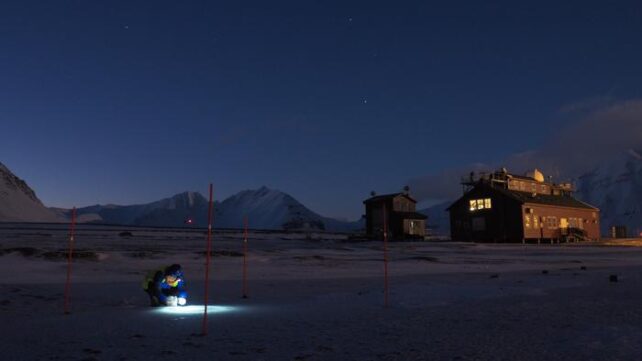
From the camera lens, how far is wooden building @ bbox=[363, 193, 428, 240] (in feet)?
249

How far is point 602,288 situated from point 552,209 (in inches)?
2193

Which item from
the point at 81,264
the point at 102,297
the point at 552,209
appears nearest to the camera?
the point at 102,297

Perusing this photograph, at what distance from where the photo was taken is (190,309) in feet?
39.7

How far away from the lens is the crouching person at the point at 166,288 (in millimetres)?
12641

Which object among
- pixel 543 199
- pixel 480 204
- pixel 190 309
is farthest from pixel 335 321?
pixel 543 199

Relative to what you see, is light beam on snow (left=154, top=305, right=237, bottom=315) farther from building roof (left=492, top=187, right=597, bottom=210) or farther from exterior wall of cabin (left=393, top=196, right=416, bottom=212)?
exterior wall of cabin (left=393, top=196, right=416, bottom=212)

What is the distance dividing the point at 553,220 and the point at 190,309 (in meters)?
64.1

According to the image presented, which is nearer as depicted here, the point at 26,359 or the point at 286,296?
the point at 26,359

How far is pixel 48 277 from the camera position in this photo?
19.7 m

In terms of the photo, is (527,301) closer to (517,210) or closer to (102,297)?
(102,297)

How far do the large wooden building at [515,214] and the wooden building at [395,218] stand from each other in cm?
756

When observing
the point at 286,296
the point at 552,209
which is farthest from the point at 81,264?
the point at 552,209

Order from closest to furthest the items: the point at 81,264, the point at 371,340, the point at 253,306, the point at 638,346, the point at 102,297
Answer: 1. the point at 638,346
2. the point at 371,340
3. the point at 253,306
4. the point at 102,297
5. the point at 81,264

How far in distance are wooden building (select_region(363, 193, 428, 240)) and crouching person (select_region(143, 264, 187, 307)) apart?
204 feet
